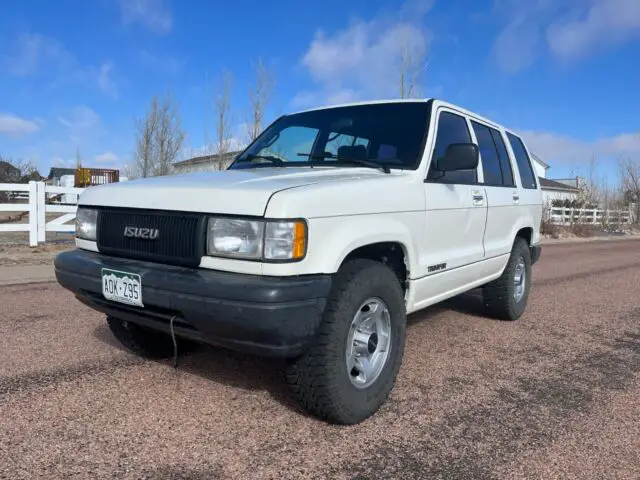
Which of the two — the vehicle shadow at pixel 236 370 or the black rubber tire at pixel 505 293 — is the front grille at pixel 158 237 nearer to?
the vehicle shadow at pixel 236 370

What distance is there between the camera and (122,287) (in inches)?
107

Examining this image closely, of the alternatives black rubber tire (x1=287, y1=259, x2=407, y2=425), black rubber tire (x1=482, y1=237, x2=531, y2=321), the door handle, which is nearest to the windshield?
the door handle

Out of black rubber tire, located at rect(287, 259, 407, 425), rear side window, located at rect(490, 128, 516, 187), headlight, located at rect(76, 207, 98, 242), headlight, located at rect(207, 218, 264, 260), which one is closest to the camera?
headlight, located at rect(207, 218, 264, 260)

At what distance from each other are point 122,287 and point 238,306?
0.79 meters

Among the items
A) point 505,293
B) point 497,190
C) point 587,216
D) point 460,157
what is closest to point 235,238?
point 460,157

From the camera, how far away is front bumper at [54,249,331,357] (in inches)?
90.4

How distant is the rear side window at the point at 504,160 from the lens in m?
5.04

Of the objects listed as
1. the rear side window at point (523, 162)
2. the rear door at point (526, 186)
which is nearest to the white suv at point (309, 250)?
the rear door at point (526, 186)

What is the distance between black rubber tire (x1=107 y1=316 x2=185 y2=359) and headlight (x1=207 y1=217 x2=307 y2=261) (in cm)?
137

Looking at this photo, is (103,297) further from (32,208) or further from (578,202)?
(578,202)

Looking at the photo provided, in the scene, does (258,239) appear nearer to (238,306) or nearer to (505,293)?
(238,306)

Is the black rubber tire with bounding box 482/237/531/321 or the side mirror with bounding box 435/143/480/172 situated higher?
the side mirror with bounding box 435/143/480/172

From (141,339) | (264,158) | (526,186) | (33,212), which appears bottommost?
(141,339)

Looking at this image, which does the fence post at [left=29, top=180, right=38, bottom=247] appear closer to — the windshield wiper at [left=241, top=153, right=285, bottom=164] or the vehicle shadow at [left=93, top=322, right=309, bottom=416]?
the vehicle shadow at [left=93, top=322, right=309, bottom=416]
